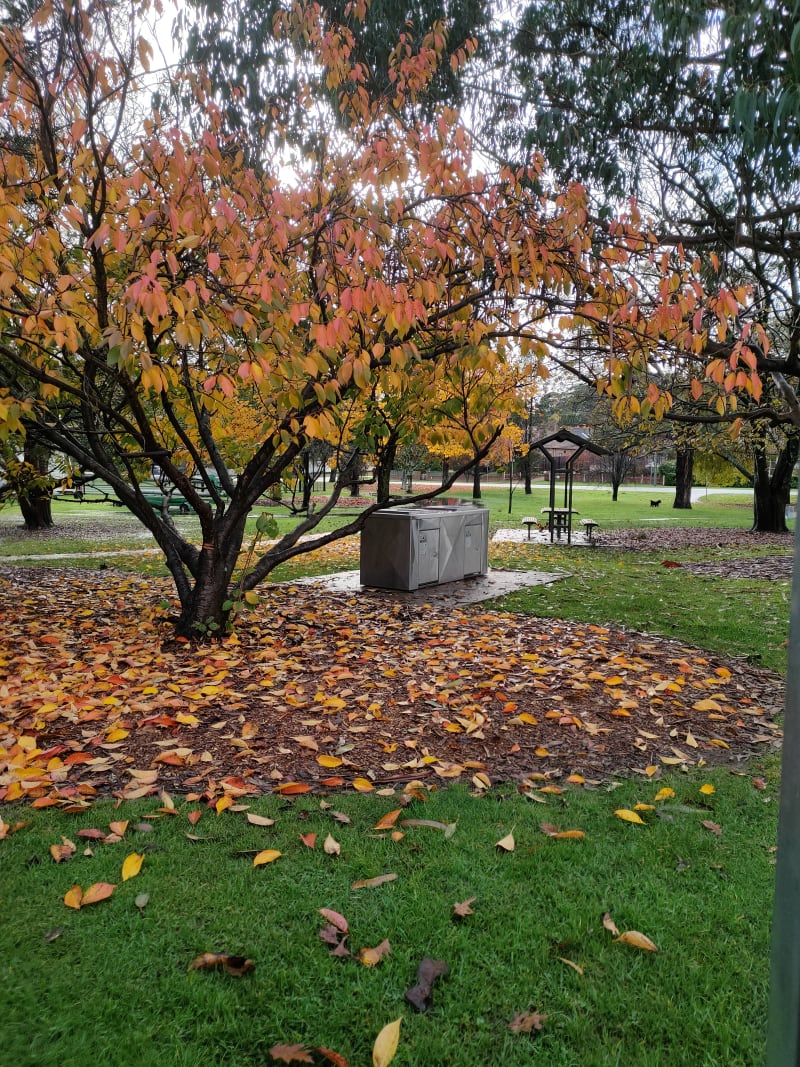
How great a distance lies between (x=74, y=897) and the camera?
7.88 feet

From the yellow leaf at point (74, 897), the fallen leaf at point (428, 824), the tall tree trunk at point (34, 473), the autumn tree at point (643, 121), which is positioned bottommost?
the fallen leaf at point (428, 824)

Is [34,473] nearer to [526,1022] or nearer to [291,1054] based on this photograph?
[291,1054]

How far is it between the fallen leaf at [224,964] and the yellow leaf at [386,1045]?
0.47 metres

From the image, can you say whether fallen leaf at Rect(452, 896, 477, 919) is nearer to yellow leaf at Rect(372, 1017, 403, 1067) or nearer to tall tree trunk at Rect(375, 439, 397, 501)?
yellow leaf at Rect(372, 1017, 403, 1067)

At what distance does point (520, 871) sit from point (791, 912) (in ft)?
5.97

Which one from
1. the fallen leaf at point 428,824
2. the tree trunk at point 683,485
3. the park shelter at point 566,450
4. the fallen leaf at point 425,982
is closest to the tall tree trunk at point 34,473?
the fallen leaf at point 428,824

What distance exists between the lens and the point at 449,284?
562 cm

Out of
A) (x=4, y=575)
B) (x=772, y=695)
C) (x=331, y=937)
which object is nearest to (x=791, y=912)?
(x=331, y=937)

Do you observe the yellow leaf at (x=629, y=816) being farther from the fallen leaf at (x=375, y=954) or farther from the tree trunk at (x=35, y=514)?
the tree trunk at (x=35, y=514)

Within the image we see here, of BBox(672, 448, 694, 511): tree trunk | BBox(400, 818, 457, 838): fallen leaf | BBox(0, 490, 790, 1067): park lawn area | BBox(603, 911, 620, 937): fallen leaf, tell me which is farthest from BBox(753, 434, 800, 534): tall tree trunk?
BBox(603, 911, 620, 937): fallen leaf

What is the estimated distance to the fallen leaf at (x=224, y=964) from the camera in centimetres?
208

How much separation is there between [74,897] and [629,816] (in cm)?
226

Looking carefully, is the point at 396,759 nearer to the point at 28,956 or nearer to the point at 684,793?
the point at 684,793

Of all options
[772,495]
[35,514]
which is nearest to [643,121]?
[772,495]
